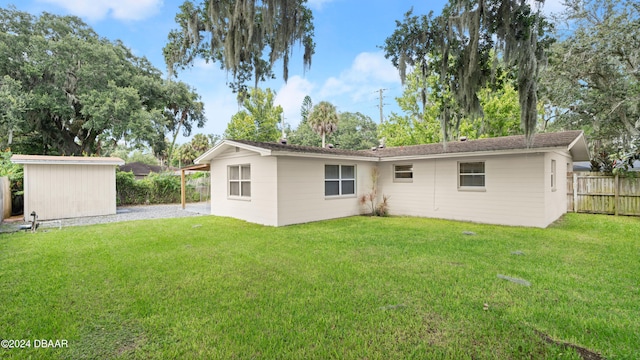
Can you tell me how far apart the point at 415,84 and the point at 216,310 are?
2012 cm

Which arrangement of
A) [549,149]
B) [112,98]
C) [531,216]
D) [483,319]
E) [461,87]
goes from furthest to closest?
[112,98] → [531,216] → [549,149] → [461,87] → [483,319]

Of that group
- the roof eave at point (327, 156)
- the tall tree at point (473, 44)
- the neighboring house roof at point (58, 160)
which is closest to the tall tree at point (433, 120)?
the roof eave at point (327, 156)

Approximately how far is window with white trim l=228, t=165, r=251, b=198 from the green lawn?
3.74m

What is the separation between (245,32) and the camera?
552cm

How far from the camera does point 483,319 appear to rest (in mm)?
3045

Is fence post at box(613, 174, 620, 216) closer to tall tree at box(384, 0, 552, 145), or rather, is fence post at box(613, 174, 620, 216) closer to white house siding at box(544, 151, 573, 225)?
white house siding at box(544, 151, 573, 225)

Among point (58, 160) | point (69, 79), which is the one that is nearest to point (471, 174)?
point (58, 160)

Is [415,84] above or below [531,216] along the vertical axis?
above

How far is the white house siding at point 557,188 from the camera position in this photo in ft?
27.8

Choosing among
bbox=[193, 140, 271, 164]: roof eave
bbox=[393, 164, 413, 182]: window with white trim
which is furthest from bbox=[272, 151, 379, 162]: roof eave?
bbox=[393, 164, 413, 182]: window with white trim

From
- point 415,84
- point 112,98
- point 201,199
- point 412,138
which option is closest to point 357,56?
point 415,84

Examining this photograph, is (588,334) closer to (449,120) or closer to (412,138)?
(449,120)

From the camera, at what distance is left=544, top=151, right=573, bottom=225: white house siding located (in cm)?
848

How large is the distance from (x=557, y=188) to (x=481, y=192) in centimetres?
289
